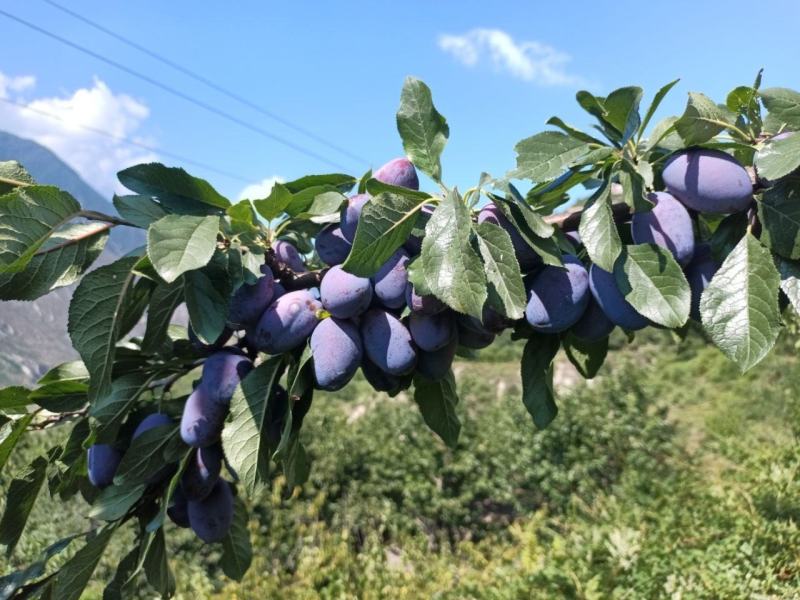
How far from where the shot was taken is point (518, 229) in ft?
2.21

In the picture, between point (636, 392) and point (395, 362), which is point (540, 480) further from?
point (395, 362)

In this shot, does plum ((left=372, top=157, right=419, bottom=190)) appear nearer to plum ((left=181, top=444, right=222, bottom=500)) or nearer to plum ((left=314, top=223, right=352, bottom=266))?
plum ((left=314, top=223, right=352, bottom=266))

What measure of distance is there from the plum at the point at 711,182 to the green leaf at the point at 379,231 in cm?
28

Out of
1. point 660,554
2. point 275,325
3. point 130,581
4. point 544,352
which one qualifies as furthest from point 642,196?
point 660,554

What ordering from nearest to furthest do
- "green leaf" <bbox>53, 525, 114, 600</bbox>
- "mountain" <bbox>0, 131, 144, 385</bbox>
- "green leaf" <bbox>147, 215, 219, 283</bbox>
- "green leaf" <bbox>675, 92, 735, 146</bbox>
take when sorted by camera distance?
"green leaf" <bbox>147, 215, 219, 283</bbox>
"green leaf" <bbox>675, 92, 735, 146</bbox>
"green leaf" <bbox>53, 525, 114, 600</bbox>
"mountain" <bbox>0, 131, 144, 385</bbox>

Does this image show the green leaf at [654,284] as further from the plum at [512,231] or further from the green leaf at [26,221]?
the green leaf at [26,221]

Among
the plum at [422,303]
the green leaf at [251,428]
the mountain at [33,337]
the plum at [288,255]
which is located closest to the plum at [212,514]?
the green leaf at [251,428]

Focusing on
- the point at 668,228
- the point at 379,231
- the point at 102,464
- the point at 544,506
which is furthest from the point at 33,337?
the point at 668,228

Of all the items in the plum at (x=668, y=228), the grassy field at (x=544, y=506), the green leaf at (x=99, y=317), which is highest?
the plum at (x=668, y=228)

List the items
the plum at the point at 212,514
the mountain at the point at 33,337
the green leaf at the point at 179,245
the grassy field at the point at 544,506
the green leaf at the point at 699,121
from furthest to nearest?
the mountain at the point at 33,337 → the grassy field at the point at 544,506 → the plum at the point at 212,514 → the green leaf at the point at 699,121 → the green leaf at the point at 179,245

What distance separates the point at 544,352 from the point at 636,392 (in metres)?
5.71

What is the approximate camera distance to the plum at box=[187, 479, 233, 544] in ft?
3.06

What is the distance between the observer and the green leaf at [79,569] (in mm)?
830

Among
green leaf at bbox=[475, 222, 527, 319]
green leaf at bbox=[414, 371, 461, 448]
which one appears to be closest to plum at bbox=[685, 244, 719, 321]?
green leaf at bbox=[475, 222, 527, 319]
